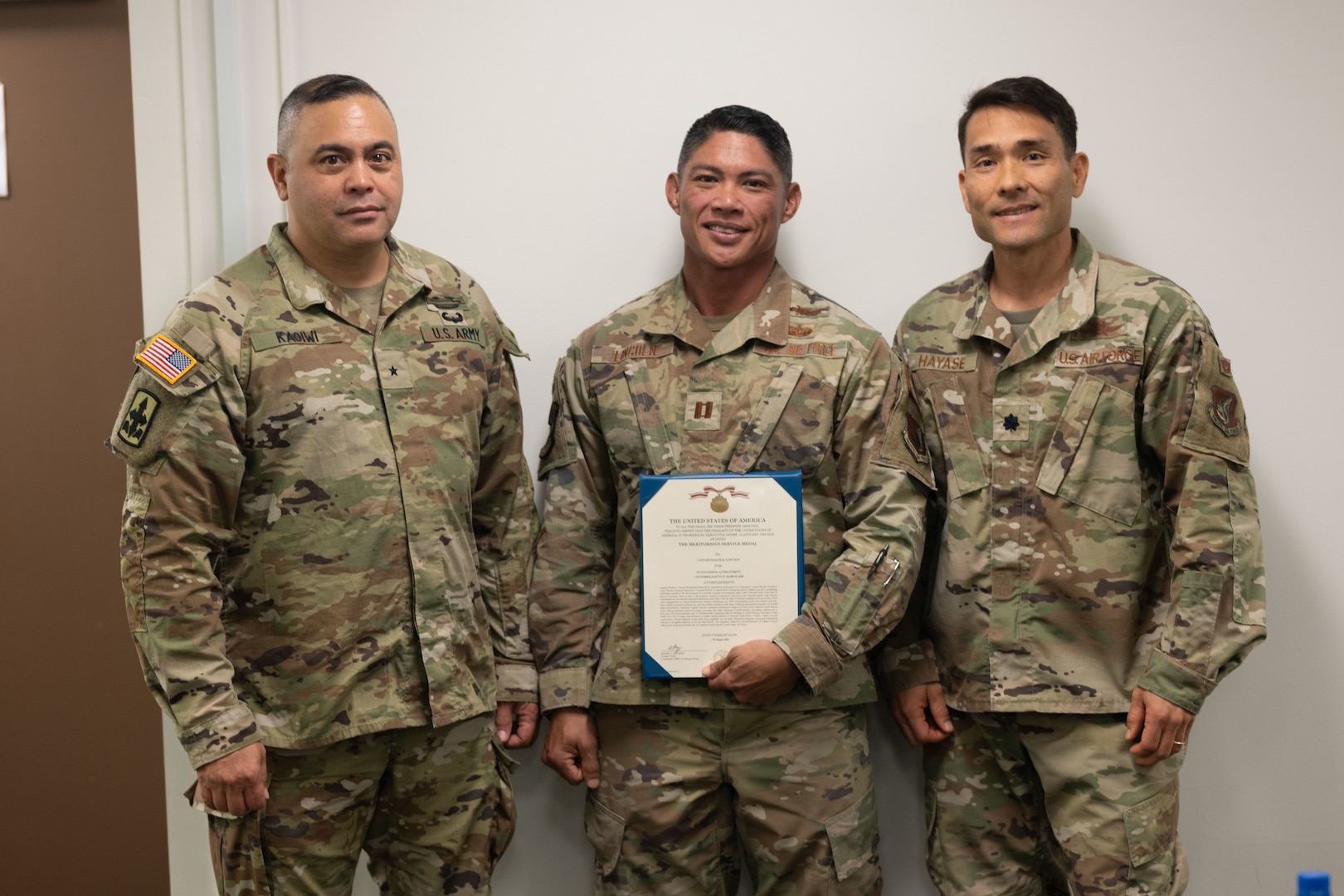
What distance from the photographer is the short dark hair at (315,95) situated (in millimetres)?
1973

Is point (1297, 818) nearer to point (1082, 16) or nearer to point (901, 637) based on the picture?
point (901, 637)

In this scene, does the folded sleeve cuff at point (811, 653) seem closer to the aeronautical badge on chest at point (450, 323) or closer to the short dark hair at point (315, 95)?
the aeronautical badge on chest at point (450, 323)

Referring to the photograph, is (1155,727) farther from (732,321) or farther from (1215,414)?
(732,321)

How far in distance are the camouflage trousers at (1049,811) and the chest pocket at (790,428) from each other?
0.64 metres

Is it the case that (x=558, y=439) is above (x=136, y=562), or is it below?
above

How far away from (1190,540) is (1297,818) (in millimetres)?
1040

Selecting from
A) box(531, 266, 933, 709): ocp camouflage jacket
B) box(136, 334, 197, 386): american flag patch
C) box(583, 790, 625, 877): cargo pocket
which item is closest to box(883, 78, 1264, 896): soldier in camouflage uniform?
box(531, 266, 933, 709): ocp camouflage jacket

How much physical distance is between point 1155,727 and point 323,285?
1.77 meters

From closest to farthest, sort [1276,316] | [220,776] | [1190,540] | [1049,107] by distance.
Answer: [220,776], [1190,540], [1049,107], [1276,316]

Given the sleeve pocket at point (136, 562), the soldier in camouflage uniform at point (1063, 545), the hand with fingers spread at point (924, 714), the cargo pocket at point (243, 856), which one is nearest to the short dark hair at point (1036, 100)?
the soldier in camouflage uniform at point (1063, 545)

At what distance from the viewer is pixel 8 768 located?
2729 millimetres

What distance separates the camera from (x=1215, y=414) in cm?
203

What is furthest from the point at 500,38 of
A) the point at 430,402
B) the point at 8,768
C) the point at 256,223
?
the point at 8,768

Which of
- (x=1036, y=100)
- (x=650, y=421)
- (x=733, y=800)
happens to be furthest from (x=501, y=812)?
(x=1036, y=100)
